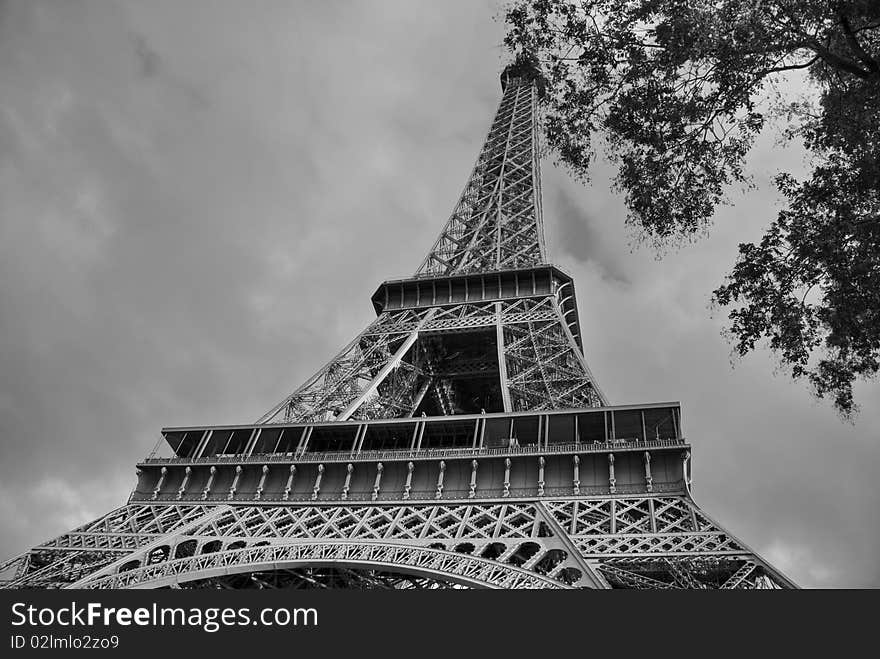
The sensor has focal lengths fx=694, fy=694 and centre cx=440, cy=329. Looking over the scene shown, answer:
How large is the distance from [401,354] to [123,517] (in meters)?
15.1

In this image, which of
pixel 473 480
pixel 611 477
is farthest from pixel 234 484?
pixel 611 477

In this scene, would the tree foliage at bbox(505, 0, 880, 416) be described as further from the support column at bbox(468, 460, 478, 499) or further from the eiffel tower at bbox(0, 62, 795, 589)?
the support column at bbox(468, 460, 478, 499)

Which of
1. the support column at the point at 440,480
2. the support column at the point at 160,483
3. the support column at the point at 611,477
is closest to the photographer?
the support column at the point at 611,477

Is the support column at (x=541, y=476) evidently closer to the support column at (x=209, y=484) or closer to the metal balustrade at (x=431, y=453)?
the metal balustrade at (x=431, y=453)

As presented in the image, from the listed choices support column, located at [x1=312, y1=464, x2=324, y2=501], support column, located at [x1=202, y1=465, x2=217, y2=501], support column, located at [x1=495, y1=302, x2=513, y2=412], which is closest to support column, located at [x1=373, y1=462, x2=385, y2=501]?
support column, located at [x1=312, y1=464, x2=324, y2=501]

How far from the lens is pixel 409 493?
80.5 ft

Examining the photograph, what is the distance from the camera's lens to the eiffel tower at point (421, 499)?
18.2 m

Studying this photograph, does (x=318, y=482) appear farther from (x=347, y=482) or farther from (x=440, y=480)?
(x=440, y=480)

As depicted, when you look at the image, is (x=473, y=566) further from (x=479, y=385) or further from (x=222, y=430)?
(x=479, y=385)

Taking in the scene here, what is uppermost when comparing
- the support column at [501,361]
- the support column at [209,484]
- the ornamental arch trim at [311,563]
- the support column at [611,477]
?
the support column at [501,361]

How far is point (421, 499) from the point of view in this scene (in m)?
24.1

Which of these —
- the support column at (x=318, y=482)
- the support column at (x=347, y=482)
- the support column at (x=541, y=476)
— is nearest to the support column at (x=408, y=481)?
the support column at (x=347, y=482)

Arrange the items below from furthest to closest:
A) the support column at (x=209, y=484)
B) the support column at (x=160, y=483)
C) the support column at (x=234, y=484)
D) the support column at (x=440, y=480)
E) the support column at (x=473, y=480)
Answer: the support column at (x=160, y=483) < the support column at (x=209, y=484) < the support column at (x=234, y=484) < the support column at (x=440, y=480) < the support column at (x=473, y=480)

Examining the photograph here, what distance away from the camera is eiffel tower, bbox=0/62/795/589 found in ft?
59.8
